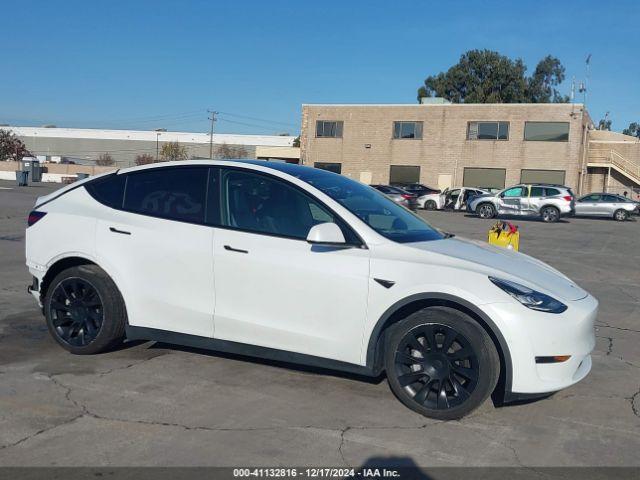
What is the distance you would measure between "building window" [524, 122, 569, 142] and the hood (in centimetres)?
4001

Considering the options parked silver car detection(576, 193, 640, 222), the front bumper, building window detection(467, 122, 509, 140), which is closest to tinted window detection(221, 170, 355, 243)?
the front bumper

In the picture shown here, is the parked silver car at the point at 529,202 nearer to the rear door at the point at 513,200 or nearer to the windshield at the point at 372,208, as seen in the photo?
the rear door at the point at 513,200

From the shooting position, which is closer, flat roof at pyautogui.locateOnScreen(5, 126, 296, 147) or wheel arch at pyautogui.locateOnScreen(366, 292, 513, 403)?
wheel arch at pyautogui.locateOnScreen(366, 292, 513, 403)

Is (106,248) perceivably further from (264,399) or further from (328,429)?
(328,429)

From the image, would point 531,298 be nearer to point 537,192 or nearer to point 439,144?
point 537,192

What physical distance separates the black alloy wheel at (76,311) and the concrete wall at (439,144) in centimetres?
4108

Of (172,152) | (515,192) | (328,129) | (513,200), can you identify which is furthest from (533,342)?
(172,152)

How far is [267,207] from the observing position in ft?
17.1

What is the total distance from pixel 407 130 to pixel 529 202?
56.4 feet

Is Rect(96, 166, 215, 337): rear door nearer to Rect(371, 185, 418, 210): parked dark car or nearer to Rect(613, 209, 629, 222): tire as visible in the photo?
Rect(371, 185, 418, 210): parked dark car

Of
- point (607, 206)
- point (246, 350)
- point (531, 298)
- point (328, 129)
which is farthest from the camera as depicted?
point (328, 129)

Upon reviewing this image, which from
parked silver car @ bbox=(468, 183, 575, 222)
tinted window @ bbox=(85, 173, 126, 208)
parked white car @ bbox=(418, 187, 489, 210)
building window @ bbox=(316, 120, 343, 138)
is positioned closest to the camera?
tinted window @ bbox=(85, 173, 126, 208)

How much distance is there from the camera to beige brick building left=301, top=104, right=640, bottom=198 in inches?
1687

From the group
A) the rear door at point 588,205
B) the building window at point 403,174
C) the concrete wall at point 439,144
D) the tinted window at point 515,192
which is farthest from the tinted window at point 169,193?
the building window at point 403,174
